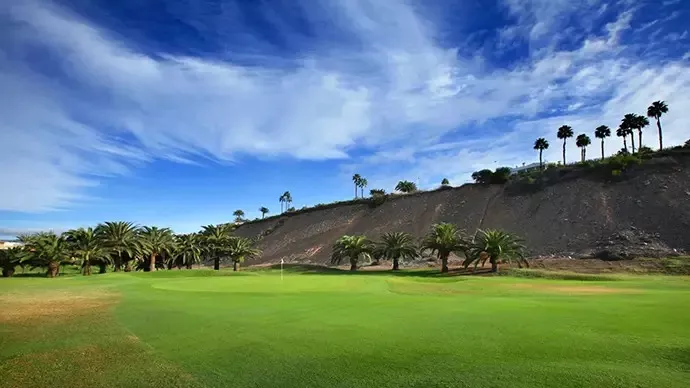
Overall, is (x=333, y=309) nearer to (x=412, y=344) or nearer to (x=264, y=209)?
(x=412, y=344)

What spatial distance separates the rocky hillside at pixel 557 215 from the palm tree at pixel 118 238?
3578 cm

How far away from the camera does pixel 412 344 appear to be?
11203mm

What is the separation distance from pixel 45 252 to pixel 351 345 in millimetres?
46786

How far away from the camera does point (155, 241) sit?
190 feet

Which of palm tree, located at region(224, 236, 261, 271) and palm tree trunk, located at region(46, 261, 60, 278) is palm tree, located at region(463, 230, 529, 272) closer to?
palm tree, located at region(224, 236, 261, 271)

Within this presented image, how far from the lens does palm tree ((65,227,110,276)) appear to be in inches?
1909

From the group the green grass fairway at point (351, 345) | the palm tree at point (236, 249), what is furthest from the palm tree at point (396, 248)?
the green grass fairway at point (351, 345)

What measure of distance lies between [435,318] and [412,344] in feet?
13.7

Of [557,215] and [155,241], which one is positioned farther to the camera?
[557,215]

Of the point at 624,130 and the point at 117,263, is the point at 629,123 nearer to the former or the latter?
the point at 624,130

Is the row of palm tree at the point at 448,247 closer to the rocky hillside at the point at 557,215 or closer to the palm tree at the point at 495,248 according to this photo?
the palm tree at the point at 495,248

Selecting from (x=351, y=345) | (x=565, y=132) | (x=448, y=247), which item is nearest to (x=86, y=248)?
(x=448, y=247)

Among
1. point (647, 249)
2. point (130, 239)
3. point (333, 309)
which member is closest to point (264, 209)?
point (130, 239)

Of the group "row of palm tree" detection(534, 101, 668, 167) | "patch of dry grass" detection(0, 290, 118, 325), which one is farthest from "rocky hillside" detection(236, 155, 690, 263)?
"patch of dry grass" detection(0, 290, 118, 325)
